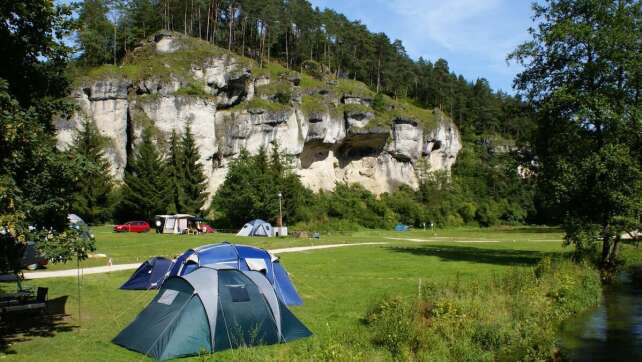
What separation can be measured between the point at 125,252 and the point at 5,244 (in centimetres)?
2067

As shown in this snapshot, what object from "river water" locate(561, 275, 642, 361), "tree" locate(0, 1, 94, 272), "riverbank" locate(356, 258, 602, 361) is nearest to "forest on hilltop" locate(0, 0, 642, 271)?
"tree" locate(0, 1, 94, 272)

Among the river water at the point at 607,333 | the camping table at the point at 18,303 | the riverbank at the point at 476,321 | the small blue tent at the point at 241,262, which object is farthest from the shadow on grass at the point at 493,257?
the camping table at the point at 18,303

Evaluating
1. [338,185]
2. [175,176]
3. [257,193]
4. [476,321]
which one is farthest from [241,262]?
[338,185]

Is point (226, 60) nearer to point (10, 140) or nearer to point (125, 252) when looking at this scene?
point (125, 252)

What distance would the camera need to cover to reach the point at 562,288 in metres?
18.0

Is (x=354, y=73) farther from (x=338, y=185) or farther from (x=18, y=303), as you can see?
(x=18, y=303)

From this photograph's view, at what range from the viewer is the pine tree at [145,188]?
173 ft

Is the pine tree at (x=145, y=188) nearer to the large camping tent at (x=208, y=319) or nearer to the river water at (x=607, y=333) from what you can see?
the large camping tent at (x=208, y=319)

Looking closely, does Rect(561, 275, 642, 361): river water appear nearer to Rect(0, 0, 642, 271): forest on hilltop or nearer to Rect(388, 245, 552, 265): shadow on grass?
Rect(0, 0, 642, 271): forest on hilltop

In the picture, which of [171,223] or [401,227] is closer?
[171,223]

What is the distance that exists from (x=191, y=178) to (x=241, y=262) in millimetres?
43491

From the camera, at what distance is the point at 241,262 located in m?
16.0

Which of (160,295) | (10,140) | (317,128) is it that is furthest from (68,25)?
(317,128)

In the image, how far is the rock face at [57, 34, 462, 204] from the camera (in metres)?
59.6
